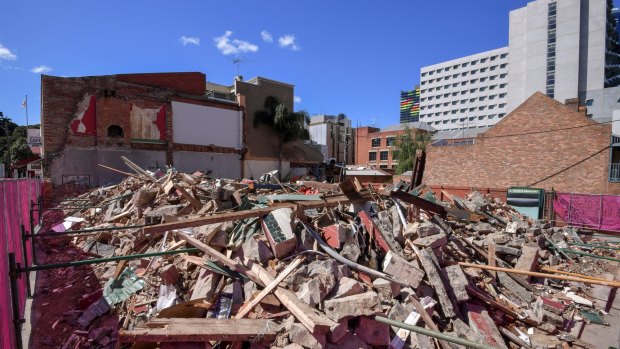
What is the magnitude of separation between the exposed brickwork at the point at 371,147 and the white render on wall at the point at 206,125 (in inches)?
1413

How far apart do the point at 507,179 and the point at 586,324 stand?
870 inches

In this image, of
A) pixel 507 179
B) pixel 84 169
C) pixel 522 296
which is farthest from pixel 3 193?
pixel 507 179

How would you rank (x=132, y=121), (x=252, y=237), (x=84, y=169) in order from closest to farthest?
(x=252, y=237) < (x=84, y=169) < (x=132, y=121)

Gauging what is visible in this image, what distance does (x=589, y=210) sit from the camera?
16.2 m

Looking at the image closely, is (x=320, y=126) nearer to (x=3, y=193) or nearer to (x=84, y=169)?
(x=84, y=169)

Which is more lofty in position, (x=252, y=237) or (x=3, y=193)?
(x=3, y=193)

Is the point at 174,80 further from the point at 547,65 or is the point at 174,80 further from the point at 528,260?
the point at 547,65

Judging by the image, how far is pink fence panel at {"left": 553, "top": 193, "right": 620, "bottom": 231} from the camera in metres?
15.6

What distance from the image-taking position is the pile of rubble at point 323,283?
422cm

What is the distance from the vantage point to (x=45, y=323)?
5.05 metres

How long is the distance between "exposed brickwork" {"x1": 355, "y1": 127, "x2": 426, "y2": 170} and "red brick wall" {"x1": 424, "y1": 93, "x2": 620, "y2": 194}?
1117 inches

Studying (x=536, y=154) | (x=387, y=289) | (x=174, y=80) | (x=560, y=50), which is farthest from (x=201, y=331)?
(x=560, y=50)

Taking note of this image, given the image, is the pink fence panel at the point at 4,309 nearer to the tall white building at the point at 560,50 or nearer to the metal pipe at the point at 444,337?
the metal pipe at the point at 444,337

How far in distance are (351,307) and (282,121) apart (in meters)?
28.1
